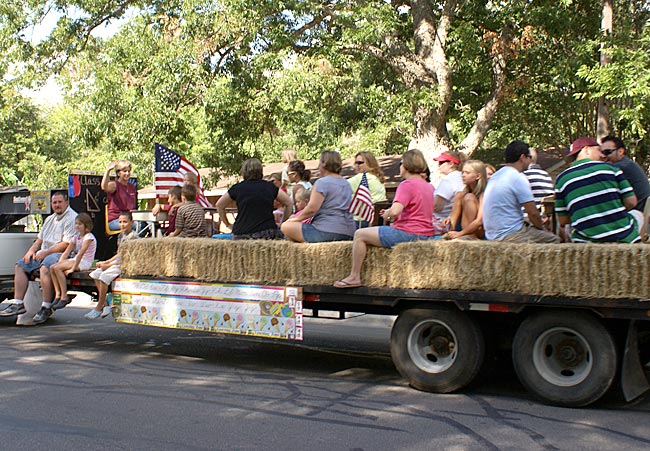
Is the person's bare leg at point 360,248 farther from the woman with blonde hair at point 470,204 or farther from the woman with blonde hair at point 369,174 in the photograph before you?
the woman with blonde hair at point 369,174

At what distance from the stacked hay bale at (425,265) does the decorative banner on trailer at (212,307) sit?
118mm

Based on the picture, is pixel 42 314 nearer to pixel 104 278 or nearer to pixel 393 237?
pixel 104 278

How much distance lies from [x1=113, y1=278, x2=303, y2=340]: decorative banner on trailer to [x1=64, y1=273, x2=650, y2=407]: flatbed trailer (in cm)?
19

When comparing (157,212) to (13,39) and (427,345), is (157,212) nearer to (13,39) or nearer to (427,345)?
(427,345)

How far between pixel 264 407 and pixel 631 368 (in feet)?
9.78

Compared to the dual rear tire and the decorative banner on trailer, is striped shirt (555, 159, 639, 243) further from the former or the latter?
the decorative banner on trailer

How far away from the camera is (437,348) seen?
6984 millimetres

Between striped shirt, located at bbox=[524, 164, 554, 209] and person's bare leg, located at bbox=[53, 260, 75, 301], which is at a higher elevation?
striped shirt, located at bbox=[524, 164, 554, 209]

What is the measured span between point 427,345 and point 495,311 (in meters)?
0.78

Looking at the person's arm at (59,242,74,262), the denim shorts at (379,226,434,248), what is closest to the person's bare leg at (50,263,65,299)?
the person's arm at (59,242,74,262)

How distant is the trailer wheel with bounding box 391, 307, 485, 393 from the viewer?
668 cm

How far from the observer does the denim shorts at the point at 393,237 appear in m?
7.11

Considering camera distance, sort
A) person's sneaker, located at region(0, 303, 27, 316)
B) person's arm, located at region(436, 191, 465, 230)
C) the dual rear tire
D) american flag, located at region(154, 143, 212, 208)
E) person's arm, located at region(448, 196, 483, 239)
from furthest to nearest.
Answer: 1. american flag, located at region(154, 143, 212, 208)
2. person's sneaker, located at region(0, 303, 27, 316)
3. person's arm, located at region(436, 191, 465, 230)
4. person's arm, located at region(448, 196, 483, 239)
5. the dual rear tire

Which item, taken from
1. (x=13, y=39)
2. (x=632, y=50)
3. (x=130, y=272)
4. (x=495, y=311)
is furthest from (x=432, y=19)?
(x=495, y=311)
